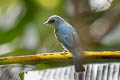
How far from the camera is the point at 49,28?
3557 mm

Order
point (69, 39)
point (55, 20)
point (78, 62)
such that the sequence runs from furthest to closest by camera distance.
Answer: point (55, 20) < point (69, 39) < point (78, 62)

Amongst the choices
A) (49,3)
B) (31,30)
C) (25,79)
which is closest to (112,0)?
(49,3)

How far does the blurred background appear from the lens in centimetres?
294

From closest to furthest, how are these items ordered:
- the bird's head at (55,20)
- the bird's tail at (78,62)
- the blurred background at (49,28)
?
the bird's tail at (78,62) → the blurred background at (49,28) → the bird's head at (55,20)

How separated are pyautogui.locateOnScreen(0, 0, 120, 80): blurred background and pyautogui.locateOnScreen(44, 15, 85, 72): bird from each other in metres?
0.09

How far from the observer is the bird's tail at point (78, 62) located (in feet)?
7.77

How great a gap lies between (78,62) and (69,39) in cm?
29

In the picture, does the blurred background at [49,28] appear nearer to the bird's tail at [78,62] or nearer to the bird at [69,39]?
the bird at [69,39]

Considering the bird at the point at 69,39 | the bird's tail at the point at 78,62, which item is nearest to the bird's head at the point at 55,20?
the bird at the point at 69,39

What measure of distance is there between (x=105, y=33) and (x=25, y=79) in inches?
38.0

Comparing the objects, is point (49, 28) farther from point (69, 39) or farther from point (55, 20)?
point (69, 39)

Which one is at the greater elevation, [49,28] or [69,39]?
[69,39]

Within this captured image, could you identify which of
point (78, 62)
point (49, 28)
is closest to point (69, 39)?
point (78, 62)

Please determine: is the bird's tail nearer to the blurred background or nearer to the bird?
the bird
